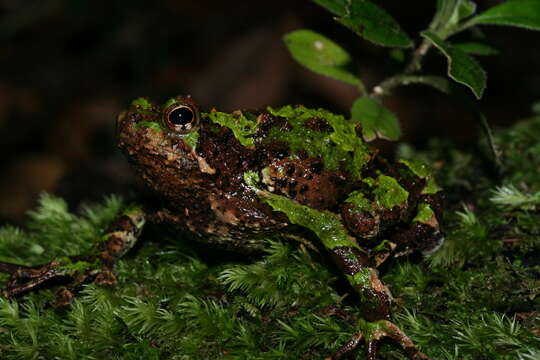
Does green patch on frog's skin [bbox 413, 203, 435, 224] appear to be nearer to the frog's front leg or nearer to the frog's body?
the frog's body

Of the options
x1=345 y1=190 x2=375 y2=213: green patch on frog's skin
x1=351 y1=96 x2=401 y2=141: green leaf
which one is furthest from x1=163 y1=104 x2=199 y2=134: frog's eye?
x1=351 y1=96 x2=401 y2=141: green leaf

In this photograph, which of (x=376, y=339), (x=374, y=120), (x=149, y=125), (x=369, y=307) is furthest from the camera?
(x=374, y=120)

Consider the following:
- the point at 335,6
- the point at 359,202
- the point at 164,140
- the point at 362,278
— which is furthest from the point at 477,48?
the point at 164,140

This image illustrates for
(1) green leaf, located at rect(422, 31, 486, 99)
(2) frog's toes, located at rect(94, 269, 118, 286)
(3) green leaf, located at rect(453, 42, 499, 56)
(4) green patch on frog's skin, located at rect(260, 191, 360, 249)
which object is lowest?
(2) frog's toes, located at rect(94, 269, 118, 286)

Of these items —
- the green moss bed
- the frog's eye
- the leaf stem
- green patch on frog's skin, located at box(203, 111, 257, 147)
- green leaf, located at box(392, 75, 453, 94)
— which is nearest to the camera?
the green moss bed

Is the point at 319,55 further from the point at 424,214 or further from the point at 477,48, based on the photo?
the point at 424,214

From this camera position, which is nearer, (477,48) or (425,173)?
(425,173)

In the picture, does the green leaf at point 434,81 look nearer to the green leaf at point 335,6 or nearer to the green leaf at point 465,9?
the green leaf at point 465,9
